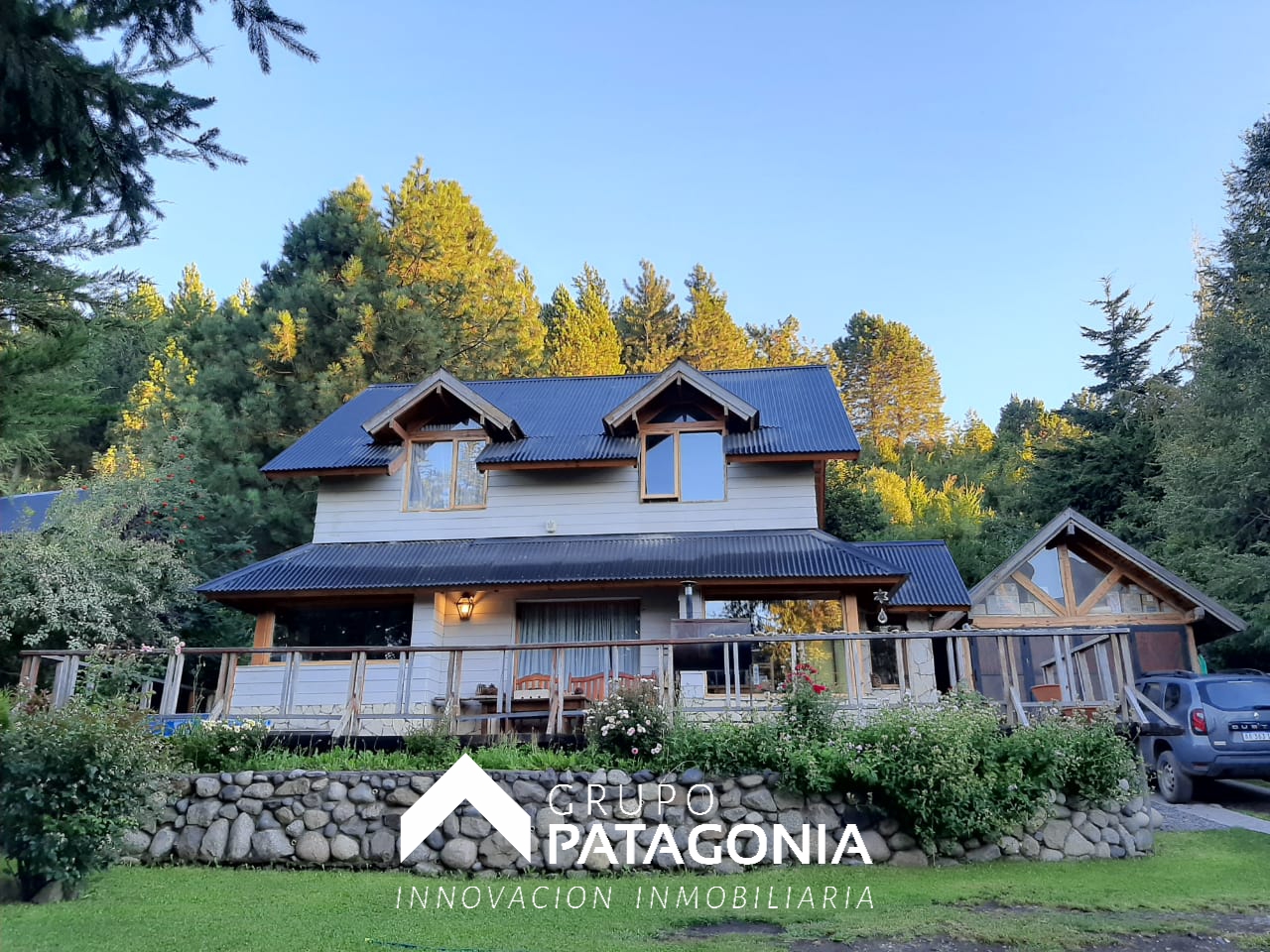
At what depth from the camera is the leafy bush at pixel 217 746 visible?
10.0m

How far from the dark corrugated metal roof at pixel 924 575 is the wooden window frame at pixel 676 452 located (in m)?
3.22

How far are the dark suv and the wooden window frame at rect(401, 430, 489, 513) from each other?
11.2m

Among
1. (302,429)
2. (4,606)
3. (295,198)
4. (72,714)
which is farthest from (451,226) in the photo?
(72,714)

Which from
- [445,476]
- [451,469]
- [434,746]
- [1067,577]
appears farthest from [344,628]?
[1067,577]

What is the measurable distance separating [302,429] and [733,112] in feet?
54.2

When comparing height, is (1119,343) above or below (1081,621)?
above

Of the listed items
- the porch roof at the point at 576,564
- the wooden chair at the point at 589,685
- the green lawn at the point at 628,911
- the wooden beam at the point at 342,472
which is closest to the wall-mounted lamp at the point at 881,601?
the porch roof at the point at 576,564

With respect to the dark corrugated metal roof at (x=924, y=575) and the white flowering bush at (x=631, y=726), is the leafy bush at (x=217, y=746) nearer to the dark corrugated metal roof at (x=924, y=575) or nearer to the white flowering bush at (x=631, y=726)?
the white flowering bush at (x=631, y=726)

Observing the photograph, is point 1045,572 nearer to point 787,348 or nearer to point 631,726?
point 631,726

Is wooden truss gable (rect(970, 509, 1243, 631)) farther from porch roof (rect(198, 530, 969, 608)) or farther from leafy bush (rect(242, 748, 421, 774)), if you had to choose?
leafy bush (rect(242, 748, 421, 774))

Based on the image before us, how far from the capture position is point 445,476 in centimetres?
1742

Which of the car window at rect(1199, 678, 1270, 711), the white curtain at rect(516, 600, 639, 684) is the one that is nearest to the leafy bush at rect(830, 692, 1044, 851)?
the car window at rect(1199, 678, 1270, 711)

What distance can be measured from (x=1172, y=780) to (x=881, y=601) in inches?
189

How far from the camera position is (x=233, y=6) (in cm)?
550
